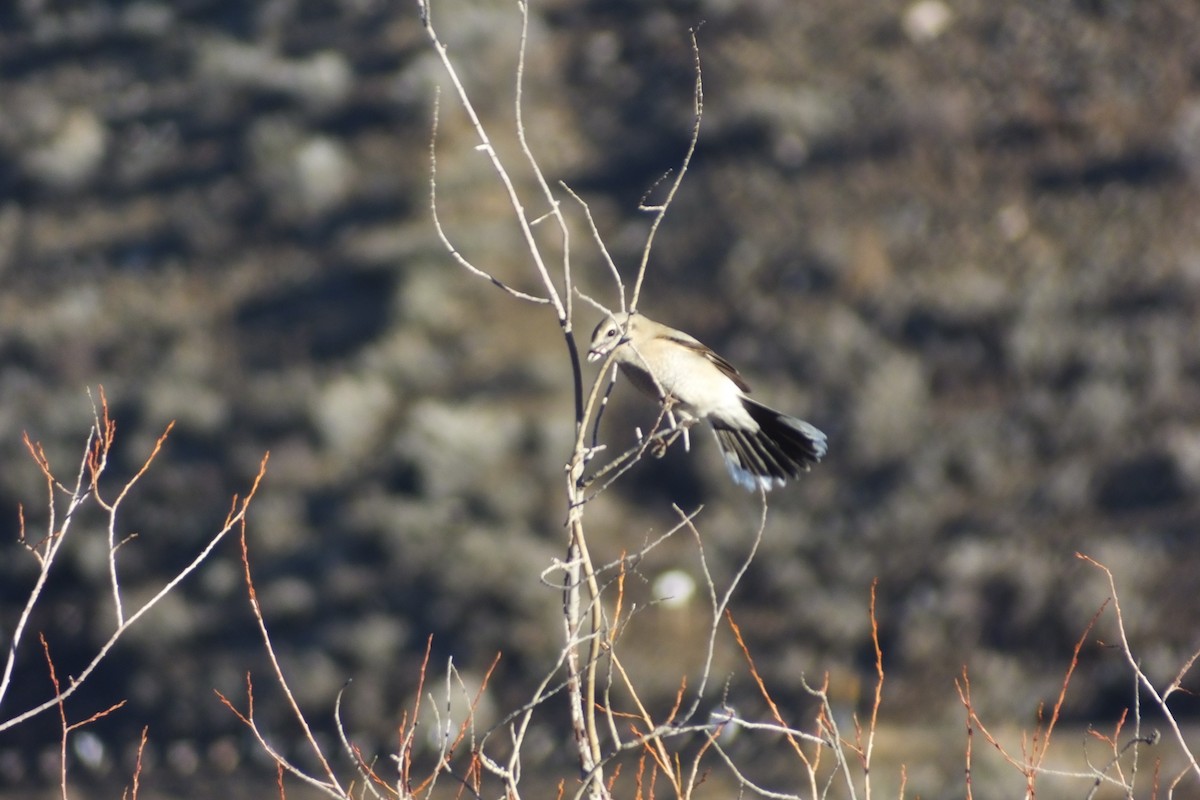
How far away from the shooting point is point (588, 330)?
33.2 ft

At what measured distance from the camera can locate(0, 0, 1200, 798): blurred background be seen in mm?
8742

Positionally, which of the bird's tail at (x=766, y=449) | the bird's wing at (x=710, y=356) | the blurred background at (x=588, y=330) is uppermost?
the bird's wing at (x=710, y=356)

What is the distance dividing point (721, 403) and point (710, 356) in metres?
0.20

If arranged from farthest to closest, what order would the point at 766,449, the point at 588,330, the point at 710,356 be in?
the point at 588,330
the point at 766,449
the point at 710,356

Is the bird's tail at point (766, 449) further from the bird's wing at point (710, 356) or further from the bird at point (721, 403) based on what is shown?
the bird's wing at point (710, 356)

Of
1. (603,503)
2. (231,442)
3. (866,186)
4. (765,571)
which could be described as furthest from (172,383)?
(866,186)

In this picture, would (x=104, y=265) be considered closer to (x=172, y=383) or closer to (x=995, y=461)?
(x=172, y=383)

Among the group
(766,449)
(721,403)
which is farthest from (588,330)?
(721,403)

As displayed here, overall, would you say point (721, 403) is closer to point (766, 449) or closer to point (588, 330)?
point (766, 449)

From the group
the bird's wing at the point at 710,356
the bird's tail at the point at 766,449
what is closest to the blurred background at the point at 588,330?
the bird's tail at the point at 766,449

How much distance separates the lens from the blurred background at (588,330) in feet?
28.7

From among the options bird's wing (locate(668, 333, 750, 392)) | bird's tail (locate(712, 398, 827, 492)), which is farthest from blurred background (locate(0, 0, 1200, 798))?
bird's wing (locate(668, 333, 750, 392))

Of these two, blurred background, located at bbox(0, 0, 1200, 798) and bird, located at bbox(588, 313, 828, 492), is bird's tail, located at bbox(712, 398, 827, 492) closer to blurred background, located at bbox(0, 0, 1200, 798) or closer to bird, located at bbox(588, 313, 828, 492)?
bird, located at bbox(588, 313, 828, 492)

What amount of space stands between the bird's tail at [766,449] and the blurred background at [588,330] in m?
2.49
